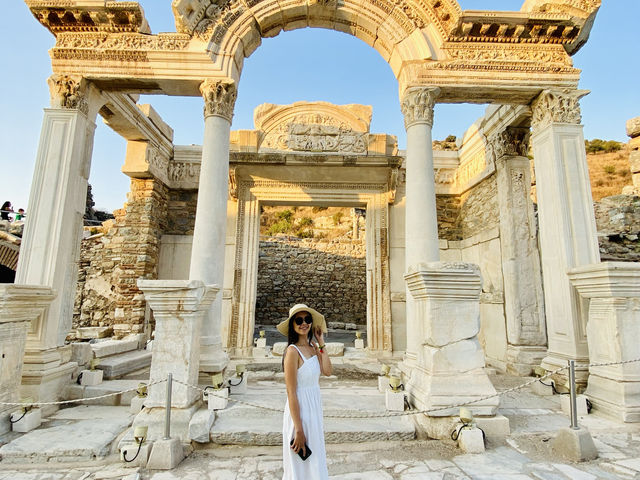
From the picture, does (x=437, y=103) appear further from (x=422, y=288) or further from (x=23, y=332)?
(x=23, y=332)

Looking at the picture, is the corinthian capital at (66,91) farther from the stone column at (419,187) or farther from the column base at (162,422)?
the stone column at (419,187)

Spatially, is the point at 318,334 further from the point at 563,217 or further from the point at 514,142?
the point at 514,142

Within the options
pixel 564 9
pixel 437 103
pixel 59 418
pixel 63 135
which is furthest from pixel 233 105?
pixel 564 9

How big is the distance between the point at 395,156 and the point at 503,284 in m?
3.53

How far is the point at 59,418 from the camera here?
4047 mm

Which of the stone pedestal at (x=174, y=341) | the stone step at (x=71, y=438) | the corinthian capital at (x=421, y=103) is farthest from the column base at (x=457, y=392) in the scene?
the corinthian capital at (x=421, y=103)

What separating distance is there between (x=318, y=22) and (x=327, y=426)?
20.5 feet

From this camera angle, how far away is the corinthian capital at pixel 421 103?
5.62 m

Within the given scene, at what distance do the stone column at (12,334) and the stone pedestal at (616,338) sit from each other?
649 cm

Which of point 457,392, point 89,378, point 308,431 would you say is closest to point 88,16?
point 89,378

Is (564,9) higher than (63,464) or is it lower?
higher

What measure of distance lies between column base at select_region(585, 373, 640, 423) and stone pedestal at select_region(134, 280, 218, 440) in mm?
4567

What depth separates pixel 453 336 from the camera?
3.57 m

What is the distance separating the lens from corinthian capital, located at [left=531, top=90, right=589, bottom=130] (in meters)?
5.59
